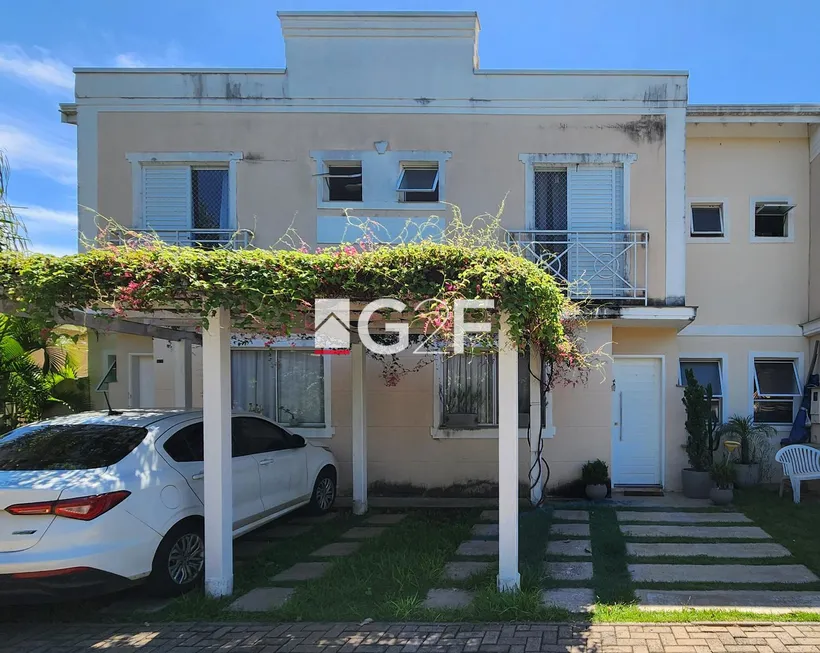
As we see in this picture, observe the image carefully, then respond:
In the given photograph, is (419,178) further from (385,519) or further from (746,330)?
(746,330)

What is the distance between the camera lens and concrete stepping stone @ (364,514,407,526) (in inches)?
279

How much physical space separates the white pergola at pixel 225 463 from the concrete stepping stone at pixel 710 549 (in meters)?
1.94

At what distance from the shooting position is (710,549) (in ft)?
19.2

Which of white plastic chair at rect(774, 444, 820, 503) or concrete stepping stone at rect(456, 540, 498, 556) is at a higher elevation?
white plastic chair at rect(774, 444, 820, 503)

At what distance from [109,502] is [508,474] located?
10.0ft

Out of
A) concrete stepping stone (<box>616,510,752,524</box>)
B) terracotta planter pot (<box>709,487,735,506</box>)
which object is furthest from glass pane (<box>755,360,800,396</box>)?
concrete stepping stone (<box>616,510,752,524</box>)

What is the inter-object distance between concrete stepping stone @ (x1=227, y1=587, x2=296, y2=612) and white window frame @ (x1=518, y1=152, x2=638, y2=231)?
5.73 meters

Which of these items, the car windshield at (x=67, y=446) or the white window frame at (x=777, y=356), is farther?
the white window frame at (x=777, y=356)

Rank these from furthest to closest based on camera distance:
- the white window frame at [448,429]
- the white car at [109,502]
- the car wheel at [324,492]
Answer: the white window frame at [448,429] < the car wheel at [324,492] < the white car at [109,502]

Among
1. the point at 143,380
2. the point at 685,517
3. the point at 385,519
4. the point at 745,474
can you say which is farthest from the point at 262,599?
the point at 745,474

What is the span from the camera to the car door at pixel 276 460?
598 cm

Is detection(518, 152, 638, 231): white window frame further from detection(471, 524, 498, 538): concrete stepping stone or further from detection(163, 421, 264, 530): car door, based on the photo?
detection(163, 421, 264, 530): car door

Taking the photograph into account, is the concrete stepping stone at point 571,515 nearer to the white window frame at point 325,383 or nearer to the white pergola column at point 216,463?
the white window frame at point 325,383
